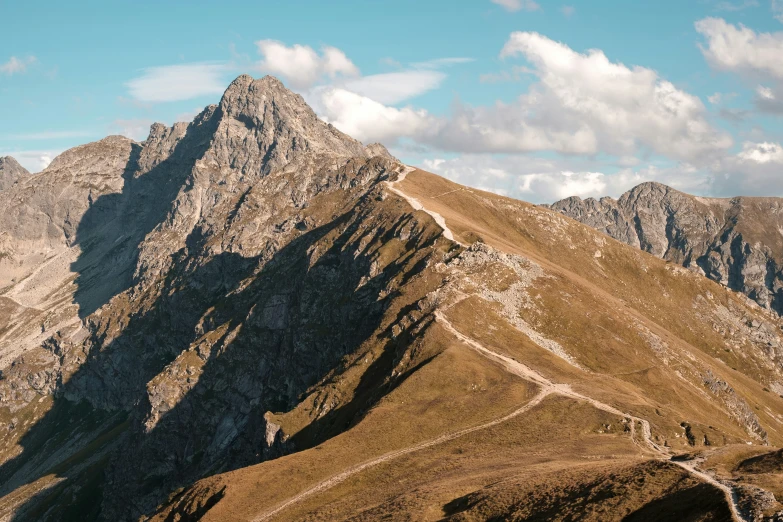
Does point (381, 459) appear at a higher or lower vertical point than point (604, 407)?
lower

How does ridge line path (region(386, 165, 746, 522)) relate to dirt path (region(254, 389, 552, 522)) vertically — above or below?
above

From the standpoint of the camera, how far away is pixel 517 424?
111m

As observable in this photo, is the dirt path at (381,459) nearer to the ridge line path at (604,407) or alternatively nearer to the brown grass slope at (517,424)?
the brown grass slope at (517,424)

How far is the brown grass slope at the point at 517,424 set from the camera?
7169 centimetres

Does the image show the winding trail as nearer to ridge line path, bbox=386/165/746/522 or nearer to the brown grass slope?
ridge line path, bbox=386/165/746/522

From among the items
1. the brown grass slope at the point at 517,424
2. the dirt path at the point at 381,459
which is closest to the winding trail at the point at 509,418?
the dirt path at the point at 381,459

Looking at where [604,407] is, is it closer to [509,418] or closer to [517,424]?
[517,424]

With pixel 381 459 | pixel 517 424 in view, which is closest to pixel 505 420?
pixel 517 424

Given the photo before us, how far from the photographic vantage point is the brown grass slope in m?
71.7

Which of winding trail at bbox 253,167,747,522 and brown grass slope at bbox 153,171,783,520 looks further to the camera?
winding trail at bbox 253,167,747,522

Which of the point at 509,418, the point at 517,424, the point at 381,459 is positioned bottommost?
the point at 381,459

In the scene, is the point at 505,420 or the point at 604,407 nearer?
the point at 505,420

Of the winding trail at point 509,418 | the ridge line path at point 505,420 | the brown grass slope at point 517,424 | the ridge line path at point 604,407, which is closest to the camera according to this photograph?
the ridge line path at point 604,407

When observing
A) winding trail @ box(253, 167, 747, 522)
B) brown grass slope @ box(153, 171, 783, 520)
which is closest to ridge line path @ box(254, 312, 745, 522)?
winding trail @ box(253, 167, 747, 522)
